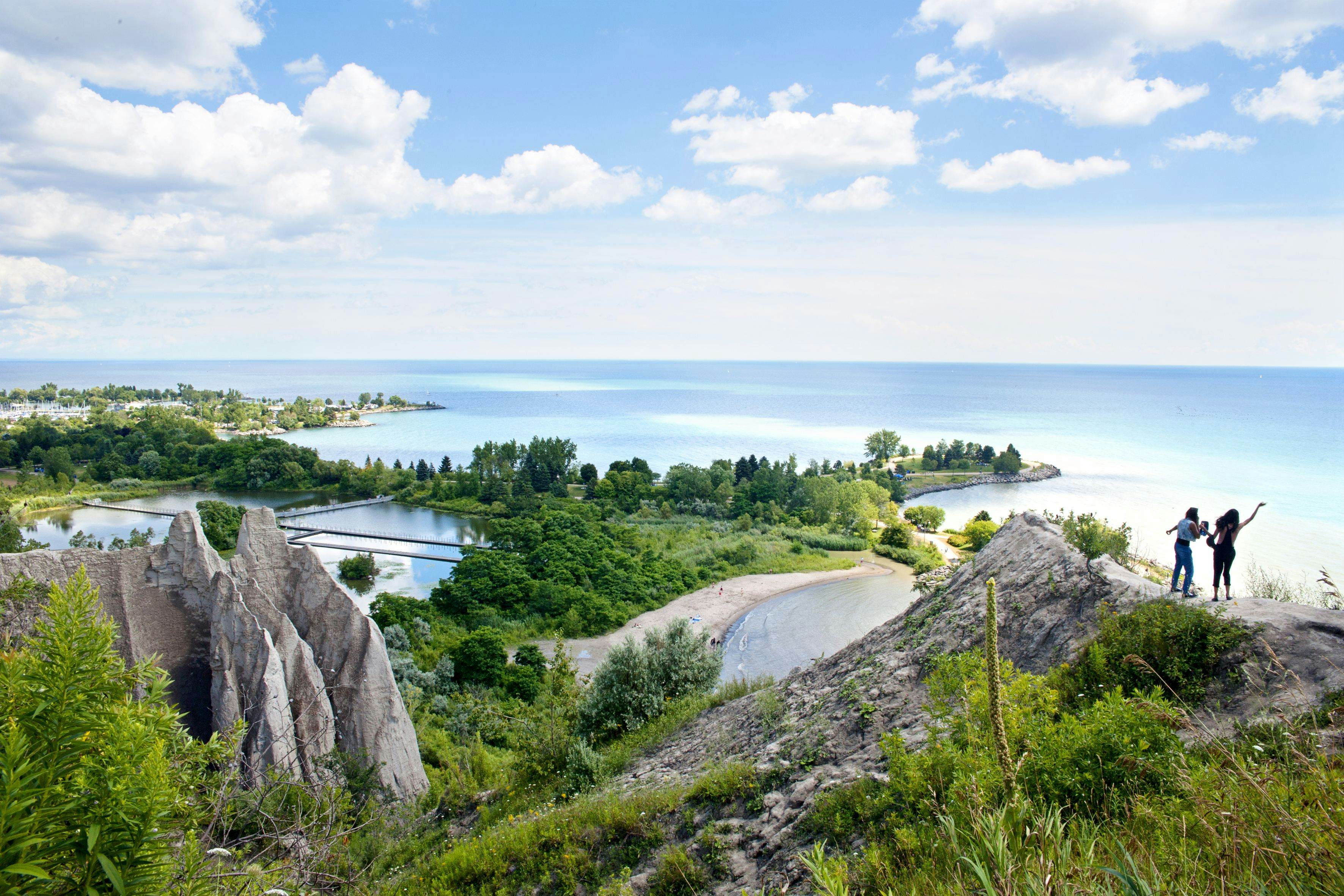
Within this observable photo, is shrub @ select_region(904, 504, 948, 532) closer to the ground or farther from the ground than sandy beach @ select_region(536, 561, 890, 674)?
farther from the ground

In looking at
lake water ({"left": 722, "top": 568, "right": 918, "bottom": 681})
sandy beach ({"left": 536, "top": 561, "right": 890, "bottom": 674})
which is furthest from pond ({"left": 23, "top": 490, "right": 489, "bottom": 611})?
lake water ({"left": 722, "top": 568, "right": 918, "bottom": 681})

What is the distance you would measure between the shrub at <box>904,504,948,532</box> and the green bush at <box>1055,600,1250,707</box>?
38.9m

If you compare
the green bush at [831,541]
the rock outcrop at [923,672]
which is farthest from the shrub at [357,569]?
the rock outcrop at [923,672]

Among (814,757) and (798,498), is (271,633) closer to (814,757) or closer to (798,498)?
(814,757)

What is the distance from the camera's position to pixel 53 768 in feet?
7.59

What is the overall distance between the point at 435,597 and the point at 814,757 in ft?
72.9

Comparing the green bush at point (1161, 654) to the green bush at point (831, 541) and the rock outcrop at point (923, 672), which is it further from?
the green bush at point (831, 541)

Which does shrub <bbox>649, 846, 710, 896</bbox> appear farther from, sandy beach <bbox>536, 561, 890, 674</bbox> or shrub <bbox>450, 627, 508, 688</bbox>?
sandy beach <bbox>536, 561, 890, 674</bbox>

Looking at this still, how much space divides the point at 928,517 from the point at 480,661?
34.3m

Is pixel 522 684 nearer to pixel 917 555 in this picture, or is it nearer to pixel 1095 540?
pixel 1095 540

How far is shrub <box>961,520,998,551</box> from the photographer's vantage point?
3516cm

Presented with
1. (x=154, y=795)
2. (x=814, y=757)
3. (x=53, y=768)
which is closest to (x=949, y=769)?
(x=814, y=757)

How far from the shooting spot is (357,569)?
33062mm

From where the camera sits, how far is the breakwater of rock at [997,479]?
6069cm
